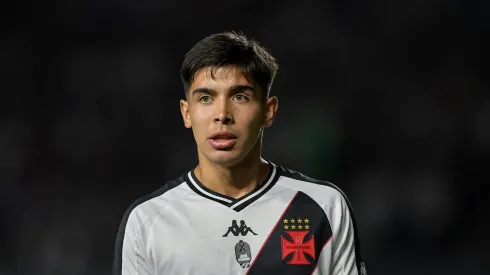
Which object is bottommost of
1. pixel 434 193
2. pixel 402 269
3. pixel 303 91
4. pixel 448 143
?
pixel 402 269

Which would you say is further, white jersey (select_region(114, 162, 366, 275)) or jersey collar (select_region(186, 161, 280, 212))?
jersey collar (select_region(186, 161, 280, 212))

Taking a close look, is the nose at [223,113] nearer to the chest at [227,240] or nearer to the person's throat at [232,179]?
the person's throat at [232,179]

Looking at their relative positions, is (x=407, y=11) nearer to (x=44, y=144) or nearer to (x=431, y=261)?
(x=431, y=261)

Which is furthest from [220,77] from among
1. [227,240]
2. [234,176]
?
[227,240]

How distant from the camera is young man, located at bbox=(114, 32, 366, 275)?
2.90 meters

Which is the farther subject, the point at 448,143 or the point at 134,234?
the point at 448,143

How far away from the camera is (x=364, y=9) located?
6328 mm

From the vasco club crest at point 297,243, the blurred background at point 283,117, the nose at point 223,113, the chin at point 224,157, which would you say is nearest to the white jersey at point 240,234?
the vasco club crest at point 297,243

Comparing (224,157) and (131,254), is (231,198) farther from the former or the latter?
(131,254)

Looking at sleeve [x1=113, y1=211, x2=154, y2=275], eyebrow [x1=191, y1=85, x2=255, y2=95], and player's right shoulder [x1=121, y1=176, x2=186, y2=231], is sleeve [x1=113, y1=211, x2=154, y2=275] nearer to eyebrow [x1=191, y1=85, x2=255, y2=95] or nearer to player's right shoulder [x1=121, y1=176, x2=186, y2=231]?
player's right shoulder [x1=121, y1=176, x2=186, y2=231]

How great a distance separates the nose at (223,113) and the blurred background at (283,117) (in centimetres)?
307

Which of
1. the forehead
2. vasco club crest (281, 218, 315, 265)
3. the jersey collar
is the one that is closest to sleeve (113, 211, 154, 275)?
the jersey collar

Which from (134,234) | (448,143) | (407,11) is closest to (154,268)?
(134,234)

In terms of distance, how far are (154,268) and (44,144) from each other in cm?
322
